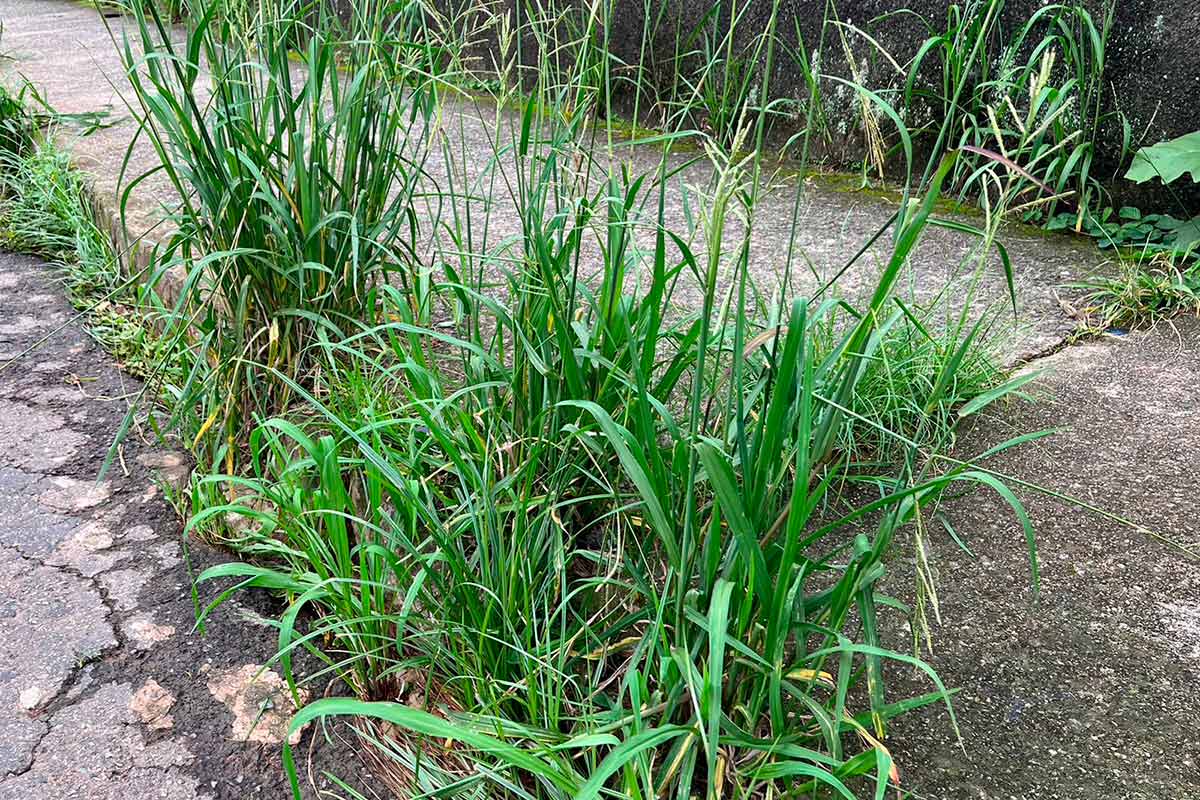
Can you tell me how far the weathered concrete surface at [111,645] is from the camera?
1.45 meters

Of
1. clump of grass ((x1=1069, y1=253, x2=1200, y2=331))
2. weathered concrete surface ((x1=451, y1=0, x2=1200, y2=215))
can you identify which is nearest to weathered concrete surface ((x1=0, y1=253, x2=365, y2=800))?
weathered concrete surface ((x1=451, y1=0, x2=1200, y2=215))

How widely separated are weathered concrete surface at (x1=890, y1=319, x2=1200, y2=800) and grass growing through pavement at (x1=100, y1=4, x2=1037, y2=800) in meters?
0.10

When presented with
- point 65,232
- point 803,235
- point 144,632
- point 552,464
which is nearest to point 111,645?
point 144,632

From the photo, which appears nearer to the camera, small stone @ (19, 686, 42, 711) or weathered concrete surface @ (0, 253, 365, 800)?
weathered concrete surface @ (0, 253, 365, 800)

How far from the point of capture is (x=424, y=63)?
189 cm

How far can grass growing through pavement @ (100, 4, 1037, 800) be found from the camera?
3.79 feet

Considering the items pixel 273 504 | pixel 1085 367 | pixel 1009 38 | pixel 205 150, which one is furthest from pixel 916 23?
pixel 273 504

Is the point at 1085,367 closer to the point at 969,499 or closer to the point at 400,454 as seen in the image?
the point at 969,499

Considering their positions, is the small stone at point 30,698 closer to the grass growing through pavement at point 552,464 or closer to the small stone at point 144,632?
the small stone at point 144,632

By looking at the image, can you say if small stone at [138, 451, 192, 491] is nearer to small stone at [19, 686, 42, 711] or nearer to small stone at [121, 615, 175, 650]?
small stone at [121, 615, 175, 650]

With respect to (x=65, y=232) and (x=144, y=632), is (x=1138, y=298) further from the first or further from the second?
(x=65, y=232)

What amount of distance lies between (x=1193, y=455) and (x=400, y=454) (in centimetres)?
137

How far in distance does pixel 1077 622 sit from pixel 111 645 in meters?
1.49

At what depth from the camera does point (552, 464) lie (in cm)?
152
